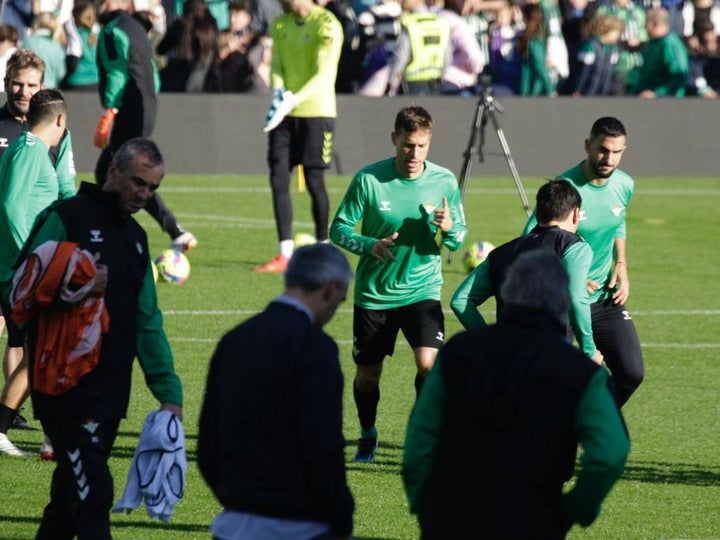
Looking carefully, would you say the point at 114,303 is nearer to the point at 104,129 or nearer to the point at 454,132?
the point at 104,129

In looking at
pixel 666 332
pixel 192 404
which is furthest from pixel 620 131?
pixel 666 332

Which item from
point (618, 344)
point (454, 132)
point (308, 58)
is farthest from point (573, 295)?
point (454, 132)

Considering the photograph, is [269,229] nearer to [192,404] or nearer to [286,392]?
[192,404]

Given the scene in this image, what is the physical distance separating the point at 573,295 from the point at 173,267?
826 centimetres

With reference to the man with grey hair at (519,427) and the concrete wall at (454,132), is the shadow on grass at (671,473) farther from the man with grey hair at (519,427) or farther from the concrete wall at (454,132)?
the concrete wall at (454,132)

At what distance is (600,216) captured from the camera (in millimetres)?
9719

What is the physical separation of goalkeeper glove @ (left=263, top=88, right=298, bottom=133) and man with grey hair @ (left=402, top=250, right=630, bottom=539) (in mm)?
10730

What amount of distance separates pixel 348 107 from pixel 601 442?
1952 centimetres

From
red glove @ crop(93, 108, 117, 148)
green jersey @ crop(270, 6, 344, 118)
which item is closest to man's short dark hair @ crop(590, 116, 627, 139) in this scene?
green jersey @ crop(270, 6, 344, 118)

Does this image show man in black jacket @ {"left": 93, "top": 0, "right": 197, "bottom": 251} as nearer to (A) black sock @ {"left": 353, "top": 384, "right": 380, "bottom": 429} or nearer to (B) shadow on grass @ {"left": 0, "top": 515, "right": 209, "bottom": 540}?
(A) black sock @ {"left": 353, "top": 384, "right": 380, "bottom": 429}

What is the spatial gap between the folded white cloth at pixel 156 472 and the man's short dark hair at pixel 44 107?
2.82 meters

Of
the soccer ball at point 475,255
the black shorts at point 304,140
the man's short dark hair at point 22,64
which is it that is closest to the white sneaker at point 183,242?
the black shorts at point 304,140

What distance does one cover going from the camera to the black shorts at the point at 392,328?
972cm

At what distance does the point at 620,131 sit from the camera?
925 centimetres
